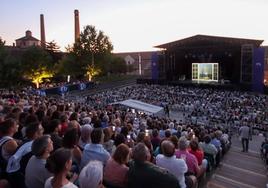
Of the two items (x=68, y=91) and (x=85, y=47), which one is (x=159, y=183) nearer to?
(x=68, y=91)

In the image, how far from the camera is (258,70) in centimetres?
3381

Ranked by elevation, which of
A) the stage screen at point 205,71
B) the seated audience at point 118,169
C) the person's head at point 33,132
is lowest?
the seated audience at point 118,169

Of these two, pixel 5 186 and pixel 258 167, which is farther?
pixel 258 167

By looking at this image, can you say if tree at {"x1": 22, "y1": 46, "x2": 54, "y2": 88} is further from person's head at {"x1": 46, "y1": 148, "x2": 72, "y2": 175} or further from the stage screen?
person's head at {"x1": 46, "y1": 148, "x2": 72, "y2": 175}

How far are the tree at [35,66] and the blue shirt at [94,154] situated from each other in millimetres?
42157

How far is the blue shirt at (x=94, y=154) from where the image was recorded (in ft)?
14.1

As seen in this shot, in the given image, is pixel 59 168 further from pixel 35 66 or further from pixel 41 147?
pixel 35 66

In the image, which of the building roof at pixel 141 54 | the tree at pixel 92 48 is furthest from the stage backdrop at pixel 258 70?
the building roof at pixel 141 54

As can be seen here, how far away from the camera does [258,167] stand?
34.0 ft

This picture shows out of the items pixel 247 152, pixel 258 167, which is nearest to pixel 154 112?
pixel 247 152

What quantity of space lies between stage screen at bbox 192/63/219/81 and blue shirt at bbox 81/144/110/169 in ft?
118

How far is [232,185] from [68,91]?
A: 3194cm

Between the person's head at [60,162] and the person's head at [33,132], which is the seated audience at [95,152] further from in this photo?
the person's head at [60,162]

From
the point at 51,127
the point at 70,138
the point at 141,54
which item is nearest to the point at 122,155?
the point at 70,138
